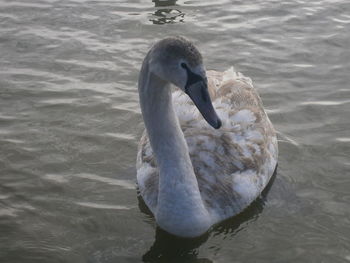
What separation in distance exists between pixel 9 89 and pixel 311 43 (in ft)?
17.7

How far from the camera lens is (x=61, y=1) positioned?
45.5 feet

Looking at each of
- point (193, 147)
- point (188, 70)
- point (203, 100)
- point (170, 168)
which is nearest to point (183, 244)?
point (170, 168)

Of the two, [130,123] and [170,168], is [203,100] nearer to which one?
[170,168]

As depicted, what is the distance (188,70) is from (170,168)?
117 cm

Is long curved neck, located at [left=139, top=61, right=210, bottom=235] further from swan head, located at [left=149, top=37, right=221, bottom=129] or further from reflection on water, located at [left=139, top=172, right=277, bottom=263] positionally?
swan head, located at [left=149, top=37, right=221, bottom=129]

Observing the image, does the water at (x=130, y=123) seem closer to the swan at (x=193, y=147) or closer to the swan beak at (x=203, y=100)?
the swan at (x=193, y=147)

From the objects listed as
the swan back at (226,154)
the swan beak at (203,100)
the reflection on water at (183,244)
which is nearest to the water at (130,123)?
the reflection on water at (183,244)

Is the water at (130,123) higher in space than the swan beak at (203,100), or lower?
lower

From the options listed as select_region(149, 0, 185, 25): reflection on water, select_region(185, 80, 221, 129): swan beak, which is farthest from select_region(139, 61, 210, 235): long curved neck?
select_region(149, 0, 185, 25): reflection on water

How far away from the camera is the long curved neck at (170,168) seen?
710cm

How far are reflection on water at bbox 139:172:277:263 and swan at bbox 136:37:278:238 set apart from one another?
6.1 inches

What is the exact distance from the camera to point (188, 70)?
21.7 ft

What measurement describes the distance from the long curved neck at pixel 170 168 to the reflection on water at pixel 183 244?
0.20 meters

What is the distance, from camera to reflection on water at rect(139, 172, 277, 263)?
23.4 ft
